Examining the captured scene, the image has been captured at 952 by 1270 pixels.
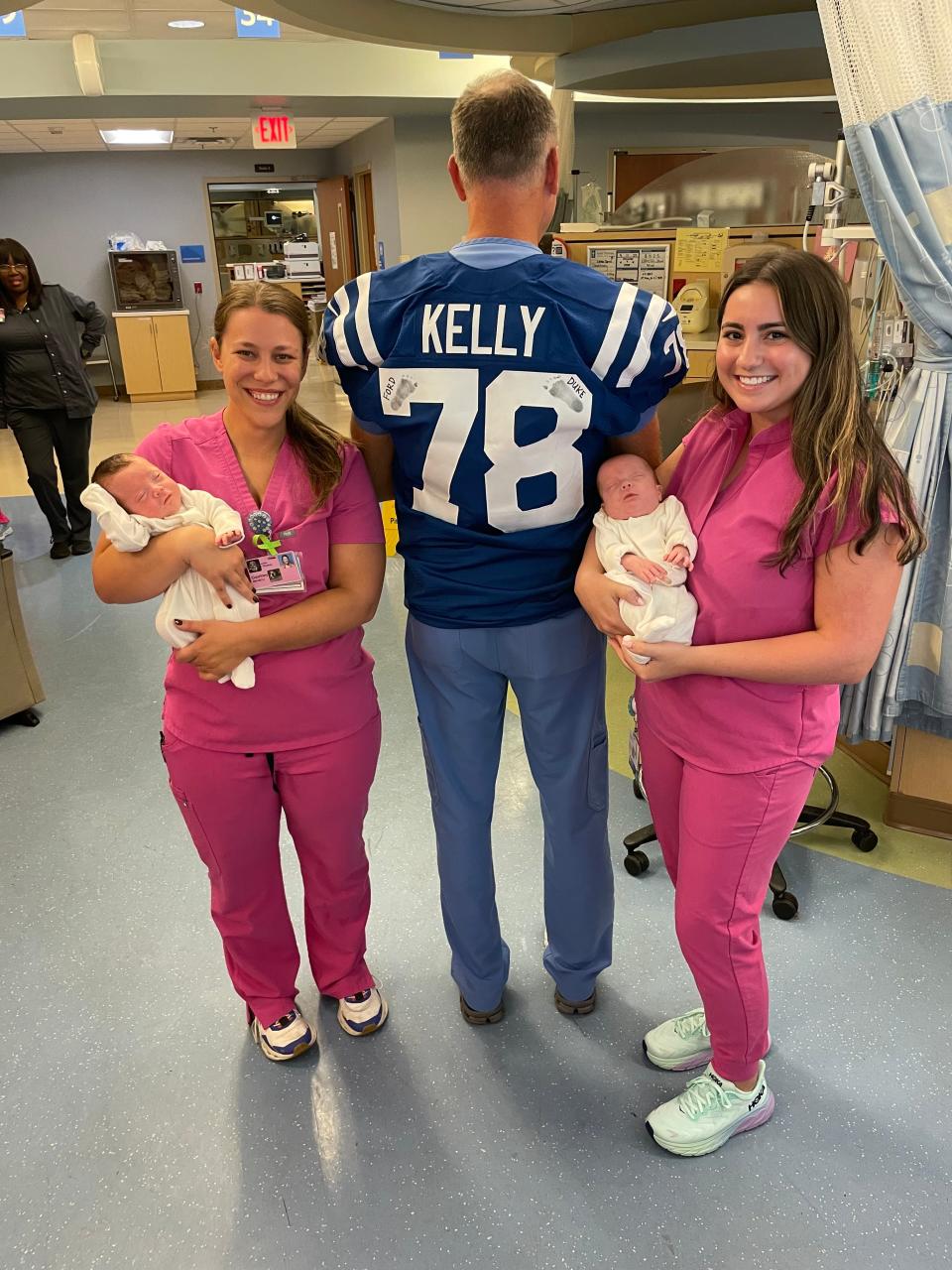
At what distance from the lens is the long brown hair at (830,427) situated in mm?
1287

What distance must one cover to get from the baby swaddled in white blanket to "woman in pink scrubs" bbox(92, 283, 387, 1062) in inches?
1.0

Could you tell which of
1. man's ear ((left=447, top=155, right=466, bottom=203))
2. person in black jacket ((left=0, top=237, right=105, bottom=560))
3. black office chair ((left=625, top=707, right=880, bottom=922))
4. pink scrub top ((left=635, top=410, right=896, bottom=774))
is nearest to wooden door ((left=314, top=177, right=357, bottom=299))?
person in black jacket ((left=0, top=237, right=105, bottom=560))

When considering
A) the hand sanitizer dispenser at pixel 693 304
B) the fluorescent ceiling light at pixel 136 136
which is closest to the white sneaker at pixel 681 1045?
the hand sanitizer dispenser at pixel 693 304

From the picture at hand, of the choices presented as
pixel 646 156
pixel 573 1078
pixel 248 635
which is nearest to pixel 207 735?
pixel 248 635

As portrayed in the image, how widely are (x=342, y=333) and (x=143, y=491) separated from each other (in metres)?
0.43

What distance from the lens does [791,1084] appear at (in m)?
1.87

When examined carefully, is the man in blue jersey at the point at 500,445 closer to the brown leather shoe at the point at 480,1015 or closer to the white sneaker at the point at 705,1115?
the brown leather shoe at the point at 480,1015

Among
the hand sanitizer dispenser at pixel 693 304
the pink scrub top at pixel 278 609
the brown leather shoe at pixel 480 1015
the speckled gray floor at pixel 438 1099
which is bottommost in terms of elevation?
the speckled gray floor at pixel 438 1099

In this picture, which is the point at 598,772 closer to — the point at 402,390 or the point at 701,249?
the point at 402,390

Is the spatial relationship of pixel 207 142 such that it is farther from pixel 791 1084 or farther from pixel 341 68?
pixel 791 1084

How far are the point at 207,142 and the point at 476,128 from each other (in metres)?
11.1

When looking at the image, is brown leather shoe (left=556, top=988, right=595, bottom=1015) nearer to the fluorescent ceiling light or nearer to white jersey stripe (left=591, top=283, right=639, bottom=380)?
→ white jersey stripe (left=591, top=283, right=639, bottom=380)

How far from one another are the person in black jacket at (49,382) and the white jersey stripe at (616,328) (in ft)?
15.0

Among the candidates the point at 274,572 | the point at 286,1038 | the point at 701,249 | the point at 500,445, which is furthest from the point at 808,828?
the point at 701,249
